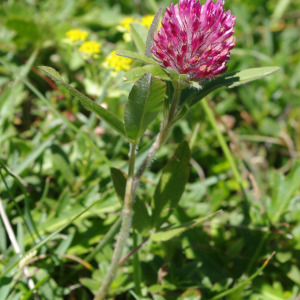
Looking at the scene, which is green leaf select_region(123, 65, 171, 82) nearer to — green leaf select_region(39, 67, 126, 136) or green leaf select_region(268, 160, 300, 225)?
green leaf select_region(39, 67, 126, 136)

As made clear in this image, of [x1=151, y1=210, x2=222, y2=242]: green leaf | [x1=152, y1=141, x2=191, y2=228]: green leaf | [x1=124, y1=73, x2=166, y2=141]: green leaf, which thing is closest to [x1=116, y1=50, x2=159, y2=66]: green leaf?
[x1=124, y1=73, x2=166, y2=141]: green leaf

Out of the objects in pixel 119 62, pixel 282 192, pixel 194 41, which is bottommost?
pixel 282 192

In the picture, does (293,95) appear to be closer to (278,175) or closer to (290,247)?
(278,175)

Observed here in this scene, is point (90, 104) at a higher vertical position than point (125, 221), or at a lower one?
higher

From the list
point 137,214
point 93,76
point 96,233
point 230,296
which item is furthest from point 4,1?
point 230,296

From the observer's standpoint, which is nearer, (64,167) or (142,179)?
(64,167)

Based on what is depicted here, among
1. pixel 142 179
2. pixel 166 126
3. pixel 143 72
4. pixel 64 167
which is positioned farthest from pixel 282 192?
pixel 143 72

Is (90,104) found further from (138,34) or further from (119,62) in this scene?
(119,62)

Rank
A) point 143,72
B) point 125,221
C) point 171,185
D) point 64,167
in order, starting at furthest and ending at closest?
point 64,167
point 171,185
point 125,221
point 143,72
